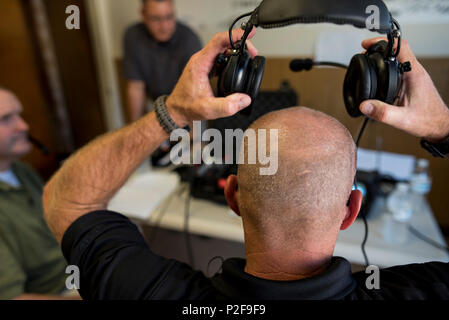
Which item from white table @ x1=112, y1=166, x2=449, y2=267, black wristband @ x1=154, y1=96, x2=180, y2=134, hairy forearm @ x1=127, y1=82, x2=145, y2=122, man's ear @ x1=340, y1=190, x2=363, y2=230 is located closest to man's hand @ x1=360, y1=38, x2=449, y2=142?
man's ear @ x1=340, y1=190, x2=363, y2=230

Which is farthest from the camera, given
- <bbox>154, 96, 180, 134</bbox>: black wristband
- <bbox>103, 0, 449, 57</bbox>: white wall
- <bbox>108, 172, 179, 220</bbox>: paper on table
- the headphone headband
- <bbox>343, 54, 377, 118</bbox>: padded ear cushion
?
<bbox>103, 0, 449, 57</bbox>: white wall

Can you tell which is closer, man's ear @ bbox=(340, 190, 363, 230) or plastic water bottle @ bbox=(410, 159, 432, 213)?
man's ear @ bbox=(340, 190, 363, 230)

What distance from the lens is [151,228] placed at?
115 centimetres

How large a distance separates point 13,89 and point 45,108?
298 mm

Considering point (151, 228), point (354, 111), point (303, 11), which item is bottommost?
point (151, 228)

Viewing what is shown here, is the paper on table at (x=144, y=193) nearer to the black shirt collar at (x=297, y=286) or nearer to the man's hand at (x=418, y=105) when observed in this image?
the black shirt collar at (x=297, y=286)

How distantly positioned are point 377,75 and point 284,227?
10.8 inches

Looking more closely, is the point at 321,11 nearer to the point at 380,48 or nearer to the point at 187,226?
the point at 380,48

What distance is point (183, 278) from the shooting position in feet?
1.70

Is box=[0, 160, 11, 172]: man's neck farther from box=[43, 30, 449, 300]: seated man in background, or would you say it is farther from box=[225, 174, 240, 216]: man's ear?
box=[225, 174, 240, 216]: man's ear

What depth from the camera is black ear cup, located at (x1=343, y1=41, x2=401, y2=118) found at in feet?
1.48

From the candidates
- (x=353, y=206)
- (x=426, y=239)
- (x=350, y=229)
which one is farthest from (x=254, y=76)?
(x=426, y=239)
